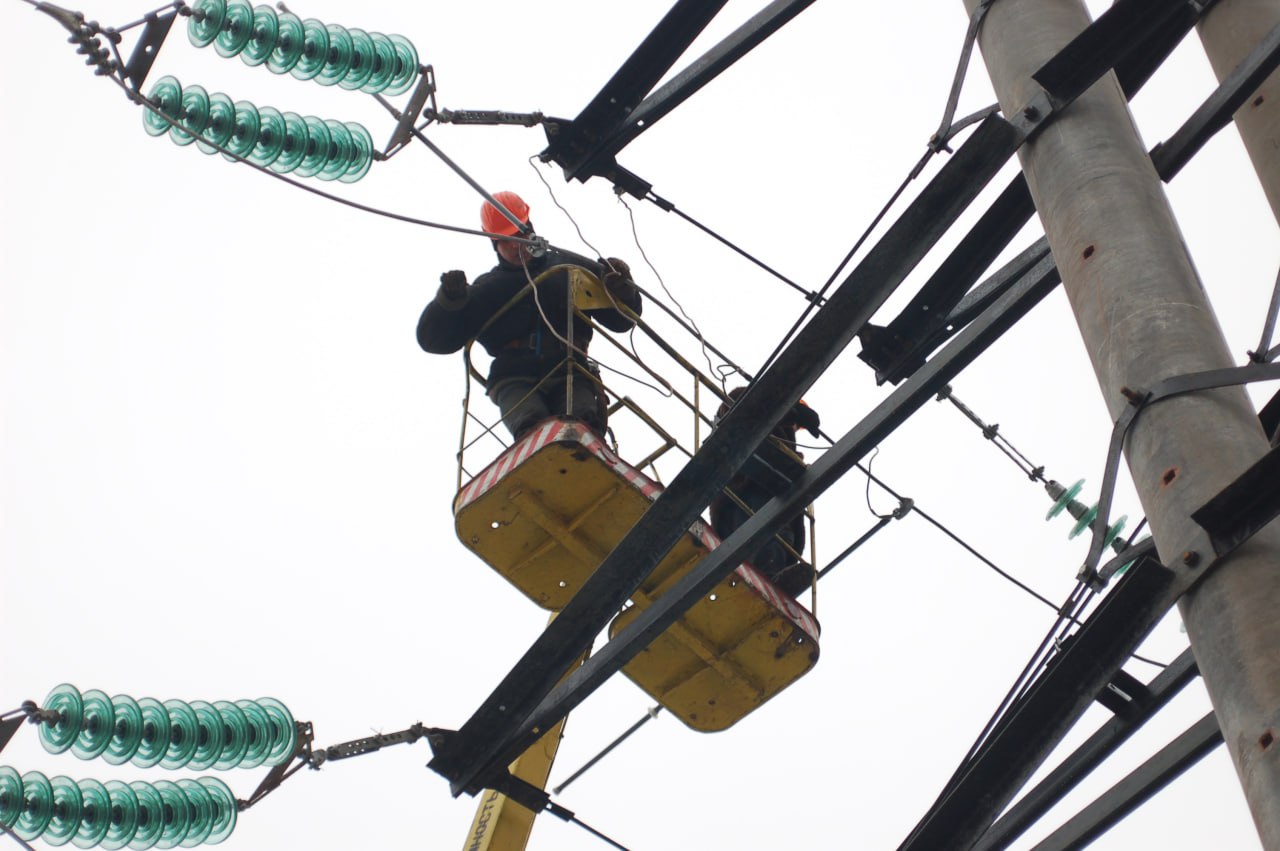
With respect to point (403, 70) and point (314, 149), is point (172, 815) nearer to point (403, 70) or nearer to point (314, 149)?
point (314, 149)

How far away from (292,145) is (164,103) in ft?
2.51

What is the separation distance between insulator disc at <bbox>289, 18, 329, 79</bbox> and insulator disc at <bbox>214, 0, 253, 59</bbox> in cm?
29

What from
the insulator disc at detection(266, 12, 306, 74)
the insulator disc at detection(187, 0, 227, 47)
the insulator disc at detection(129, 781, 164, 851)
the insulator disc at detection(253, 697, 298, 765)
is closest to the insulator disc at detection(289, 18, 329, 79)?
the insulator disc at detection(266, 12, 306, 74)

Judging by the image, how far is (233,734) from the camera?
7.32 meters

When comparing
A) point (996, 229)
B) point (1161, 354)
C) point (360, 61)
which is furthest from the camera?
point (360, 61)

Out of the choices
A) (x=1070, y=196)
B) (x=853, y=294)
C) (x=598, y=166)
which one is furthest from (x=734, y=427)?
(x=598, y=166)

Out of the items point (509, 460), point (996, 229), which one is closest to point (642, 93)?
point (509, 460)

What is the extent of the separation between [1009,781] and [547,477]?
4.26 m

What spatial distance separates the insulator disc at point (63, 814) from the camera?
686cm

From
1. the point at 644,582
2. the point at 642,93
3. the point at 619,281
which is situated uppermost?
the point at 619,281

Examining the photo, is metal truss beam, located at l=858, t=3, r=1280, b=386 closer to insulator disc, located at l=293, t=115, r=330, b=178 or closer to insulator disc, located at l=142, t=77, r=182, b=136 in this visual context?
insulator disc, located at l=293, t=115, r=330, b=178

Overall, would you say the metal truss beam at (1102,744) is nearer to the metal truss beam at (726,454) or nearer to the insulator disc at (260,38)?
the metal truss beam at (726,454)

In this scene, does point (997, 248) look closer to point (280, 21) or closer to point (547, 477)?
point (547, 477)

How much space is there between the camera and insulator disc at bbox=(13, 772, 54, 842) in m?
6.79
